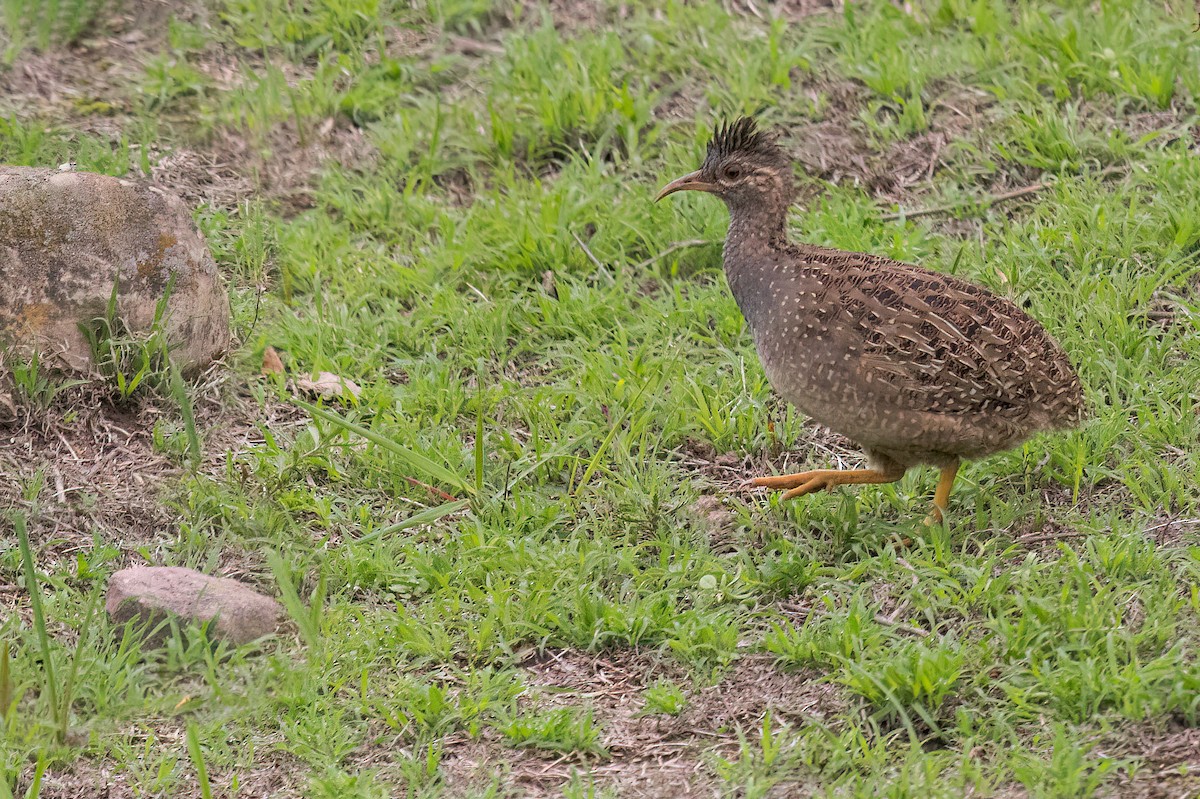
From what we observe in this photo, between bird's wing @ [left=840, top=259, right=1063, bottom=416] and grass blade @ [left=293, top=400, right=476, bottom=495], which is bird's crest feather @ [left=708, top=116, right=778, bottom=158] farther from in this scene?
grass blade @ [left=293, top=400, right=476, bottom=495]

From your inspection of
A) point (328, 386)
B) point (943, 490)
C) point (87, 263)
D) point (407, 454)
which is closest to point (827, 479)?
point (943, 490)

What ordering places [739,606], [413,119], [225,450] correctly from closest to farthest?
[739,606] → [225,450] → [413,119]

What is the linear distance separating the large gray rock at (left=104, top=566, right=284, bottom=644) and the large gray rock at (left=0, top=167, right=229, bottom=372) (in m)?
1.25

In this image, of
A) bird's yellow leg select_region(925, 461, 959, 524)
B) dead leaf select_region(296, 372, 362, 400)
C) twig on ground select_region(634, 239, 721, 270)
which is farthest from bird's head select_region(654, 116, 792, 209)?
dead leaf select_region(296, 372, 362, 400)

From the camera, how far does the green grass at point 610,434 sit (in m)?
4.07

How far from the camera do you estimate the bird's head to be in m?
5.34

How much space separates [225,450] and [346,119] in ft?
8.60

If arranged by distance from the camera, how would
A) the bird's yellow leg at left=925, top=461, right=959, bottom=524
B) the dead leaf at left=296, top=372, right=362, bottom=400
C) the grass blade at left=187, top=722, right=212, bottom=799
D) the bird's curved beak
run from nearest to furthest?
the grass blade at left=187, top=722, right=212, bottom=799
the bird's yellow leg at left=925, top=461, right=959, bottom=524
the bird's curved beak
the dead leaf at left=296, top=372, right=362, bottom=400

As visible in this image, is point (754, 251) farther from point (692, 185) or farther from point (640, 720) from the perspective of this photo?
point (640, 720)

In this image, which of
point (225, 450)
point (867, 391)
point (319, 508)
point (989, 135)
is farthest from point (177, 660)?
point (989, 135)

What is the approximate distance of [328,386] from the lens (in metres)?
5.80

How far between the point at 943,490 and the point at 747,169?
1445 millimetres

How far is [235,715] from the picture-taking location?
13.8 feet

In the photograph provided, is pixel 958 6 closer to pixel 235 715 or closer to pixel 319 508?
pixel 319 508
